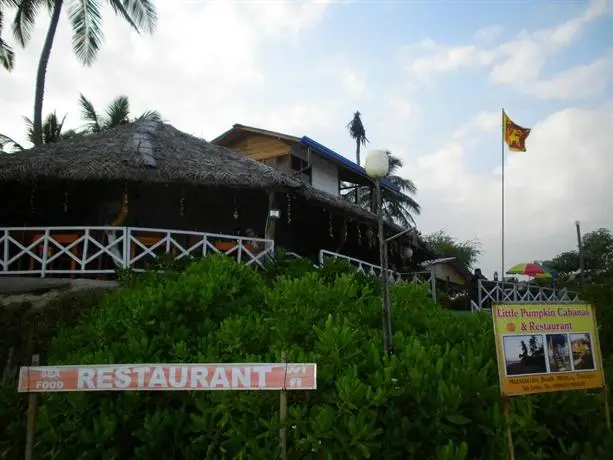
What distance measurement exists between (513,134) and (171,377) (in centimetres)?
1709

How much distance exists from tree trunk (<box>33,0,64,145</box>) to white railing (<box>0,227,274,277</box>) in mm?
7773

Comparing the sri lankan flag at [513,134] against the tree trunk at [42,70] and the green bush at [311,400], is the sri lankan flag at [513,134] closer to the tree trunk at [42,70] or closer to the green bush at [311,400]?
the green bush at [311,400]

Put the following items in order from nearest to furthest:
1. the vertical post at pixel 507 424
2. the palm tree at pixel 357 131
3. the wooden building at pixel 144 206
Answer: the vertical post at pixel 507 424, the wooden building at pixel 144 206, the palm tree at pixel 357 131

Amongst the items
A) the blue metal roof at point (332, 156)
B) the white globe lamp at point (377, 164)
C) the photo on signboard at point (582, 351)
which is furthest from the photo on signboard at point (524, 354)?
the blue metal roof at point (332, 156)

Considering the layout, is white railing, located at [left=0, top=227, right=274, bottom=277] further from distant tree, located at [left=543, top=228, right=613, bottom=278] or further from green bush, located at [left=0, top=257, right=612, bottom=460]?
distant tree, located at [left=543, top=228, right=613, bottom=278]

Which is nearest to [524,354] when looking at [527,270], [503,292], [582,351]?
[582,351]

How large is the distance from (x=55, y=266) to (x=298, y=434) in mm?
9104

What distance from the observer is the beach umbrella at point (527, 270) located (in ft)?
76.3

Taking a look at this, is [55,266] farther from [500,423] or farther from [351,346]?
[500,423]

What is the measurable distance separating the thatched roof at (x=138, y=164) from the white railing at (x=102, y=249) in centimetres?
112

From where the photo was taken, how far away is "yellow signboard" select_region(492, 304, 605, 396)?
329cm

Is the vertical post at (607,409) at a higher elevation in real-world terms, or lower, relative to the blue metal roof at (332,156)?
lower

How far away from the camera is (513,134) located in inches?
693

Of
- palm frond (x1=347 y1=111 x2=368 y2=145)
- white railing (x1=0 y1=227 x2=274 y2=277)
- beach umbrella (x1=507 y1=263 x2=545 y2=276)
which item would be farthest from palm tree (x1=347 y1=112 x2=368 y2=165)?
white railing (x1=0 y1=227 x2=274 y2=277)
